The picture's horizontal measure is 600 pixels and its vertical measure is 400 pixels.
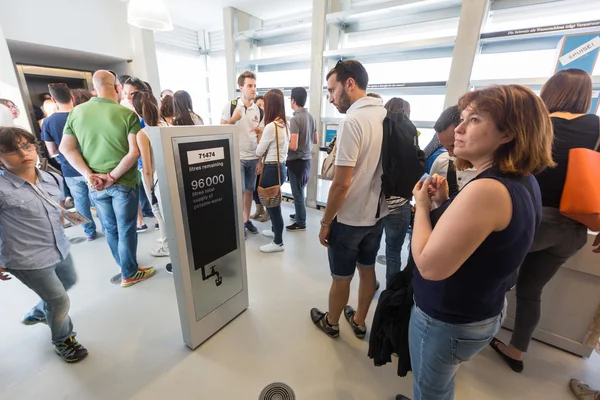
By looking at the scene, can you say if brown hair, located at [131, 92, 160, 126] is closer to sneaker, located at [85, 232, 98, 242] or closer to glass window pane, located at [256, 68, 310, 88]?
sneaker, located at [85, 232, 98, 242]

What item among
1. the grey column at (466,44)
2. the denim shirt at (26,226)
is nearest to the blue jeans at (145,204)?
the denim shirt at (26,226)

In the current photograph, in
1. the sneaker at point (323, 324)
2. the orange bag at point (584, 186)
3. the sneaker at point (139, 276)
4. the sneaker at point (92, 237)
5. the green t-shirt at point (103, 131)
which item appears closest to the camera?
the orange bag at point (584, 186)

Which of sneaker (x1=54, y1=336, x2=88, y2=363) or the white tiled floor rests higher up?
sneaker (x1=54, y1=336, x2=88, y2=363)

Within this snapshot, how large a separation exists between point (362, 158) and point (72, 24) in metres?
4.98

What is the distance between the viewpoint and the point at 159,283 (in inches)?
96.7

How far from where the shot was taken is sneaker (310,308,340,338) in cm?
188

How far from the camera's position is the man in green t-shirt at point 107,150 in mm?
2051

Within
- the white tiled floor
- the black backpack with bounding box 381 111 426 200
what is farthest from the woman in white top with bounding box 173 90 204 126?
the black backpack with bounding box 381 111 426 200

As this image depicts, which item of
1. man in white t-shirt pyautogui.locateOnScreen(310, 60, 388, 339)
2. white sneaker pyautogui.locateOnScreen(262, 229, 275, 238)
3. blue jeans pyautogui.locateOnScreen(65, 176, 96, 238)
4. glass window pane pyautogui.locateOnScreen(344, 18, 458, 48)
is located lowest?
white sneaker pyautogui.locateOnScreen(262, 229, 275, 238)

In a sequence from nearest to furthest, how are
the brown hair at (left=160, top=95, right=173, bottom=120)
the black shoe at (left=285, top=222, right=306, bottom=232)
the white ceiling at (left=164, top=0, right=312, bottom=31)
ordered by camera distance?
1. the brown hair at (left=160, top=95, right=173, bottom=120)
2. the black shoe at (left=285, top=222, right=306, bottom=232)
3. the white ceiling at (left=164, top=0, right=312, bottom=31)

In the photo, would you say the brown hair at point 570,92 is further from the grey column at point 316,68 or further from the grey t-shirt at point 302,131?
the grey column at point 316,68

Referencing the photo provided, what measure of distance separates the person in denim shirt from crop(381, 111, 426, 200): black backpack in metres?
1.90

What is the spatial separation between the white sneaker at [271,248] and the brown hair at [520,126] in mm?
2520

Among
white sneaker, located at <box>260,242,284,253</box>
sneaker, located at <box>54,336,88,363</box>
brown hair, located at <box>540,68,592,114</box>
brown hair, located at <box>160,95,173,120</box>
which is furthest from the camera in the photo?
white sneaker, located at <box>260,242,284,253</box>
